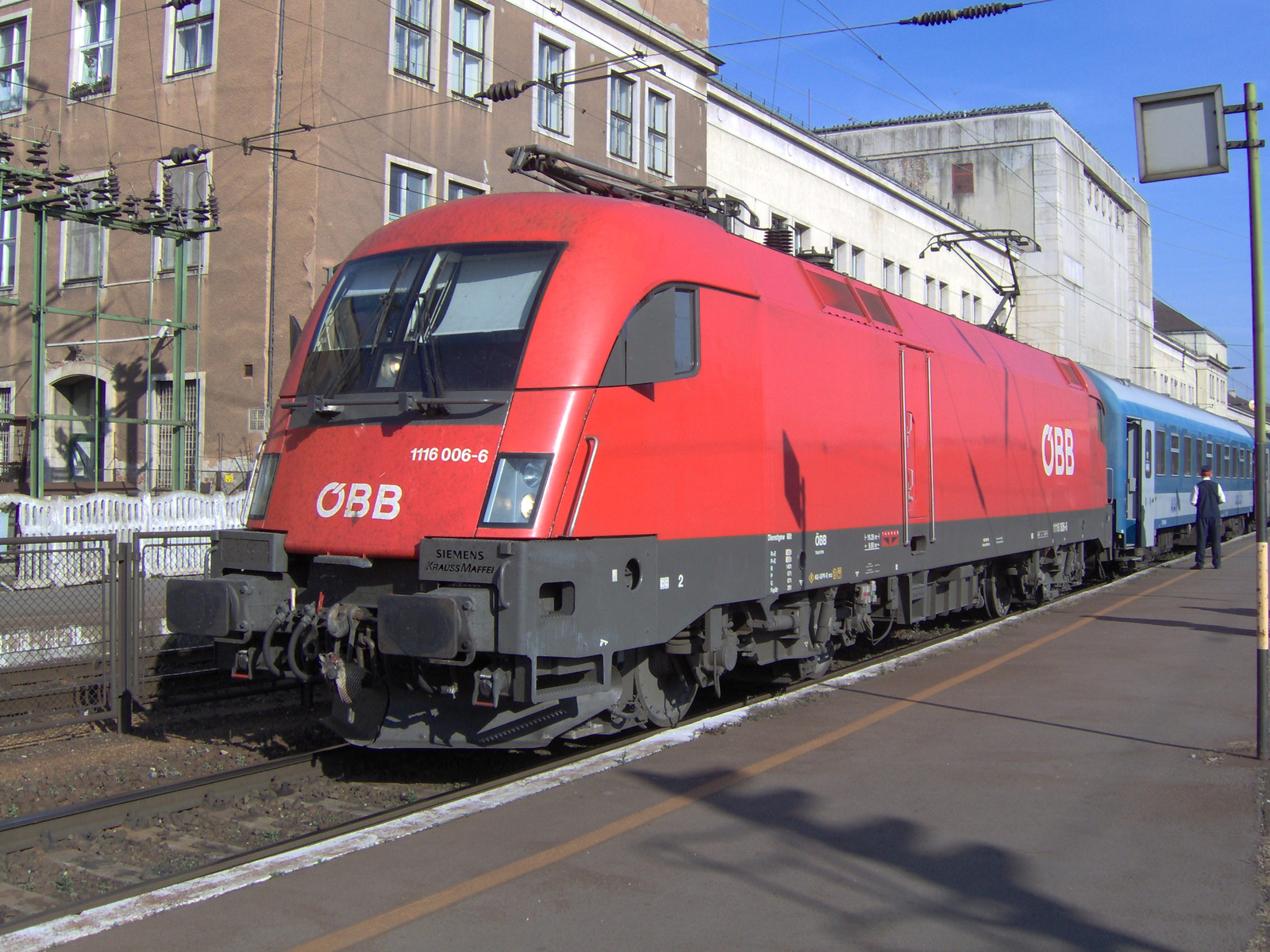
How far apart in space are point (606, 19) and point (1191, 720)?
1840 centimetres

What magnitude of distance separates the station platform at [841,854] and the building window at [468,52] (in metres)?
15.0

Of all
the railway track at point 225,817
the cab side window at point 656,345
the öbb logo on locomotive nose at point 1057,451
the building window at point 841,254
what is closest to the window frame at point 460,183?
the öbb logo on locomotive nose at point 1057,451

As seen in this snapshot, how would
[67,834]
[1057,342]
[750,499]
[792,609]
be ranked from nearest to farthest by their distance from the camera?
[67,834] → [750,499] → [792,609] → [1057,342]

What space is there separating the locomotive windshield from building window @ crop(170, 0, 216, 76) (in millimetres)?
13850

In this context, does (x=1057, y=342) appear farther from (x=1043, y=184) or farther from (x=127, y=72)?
(x=127, y=72)

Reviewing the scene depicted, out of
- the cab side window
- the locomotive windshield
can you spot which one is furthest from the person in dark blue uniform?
the locomotive windshield

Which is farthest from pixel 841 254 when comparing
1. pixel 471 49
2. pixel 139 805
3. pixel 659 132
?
pixel 139 805

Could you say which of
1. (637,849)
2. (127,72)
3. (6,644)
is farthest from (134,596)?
(127,72)

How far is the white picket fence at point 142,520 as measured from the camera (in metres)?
11.6

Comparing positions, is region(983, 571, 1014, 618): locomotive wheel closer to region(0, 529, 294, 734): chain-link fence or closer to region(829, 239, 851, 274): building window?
region(0, 529, 294, 734): chain-link fence

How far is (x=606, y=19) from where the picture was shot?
22.1m

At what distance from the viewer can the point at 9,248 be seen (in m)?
21.2

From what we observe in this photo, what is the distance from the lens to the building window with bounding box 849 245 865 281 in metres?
31.7

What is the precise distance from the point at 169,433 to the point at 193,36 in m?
6.74
